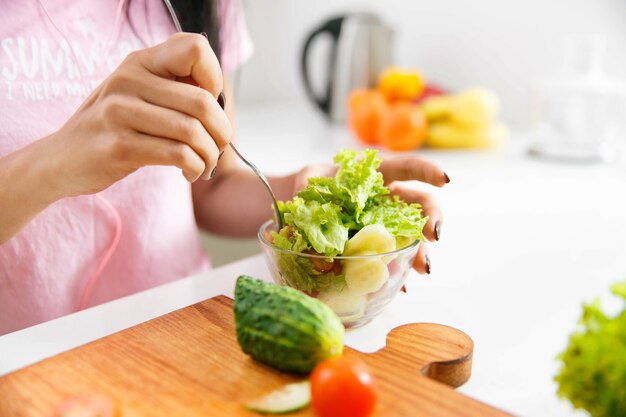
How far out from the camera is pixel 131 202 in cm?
103

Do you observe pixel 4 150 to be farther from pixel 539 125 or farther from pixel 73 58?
pixel 539 125

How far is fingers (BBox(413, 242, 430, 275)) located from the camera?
2.54ft

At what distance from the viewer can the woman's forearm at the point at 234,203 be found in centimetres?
114

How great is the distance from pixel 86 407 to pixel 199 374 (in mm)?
103

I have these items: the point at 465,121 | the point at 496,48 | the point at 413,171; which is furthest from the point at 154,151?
the point at 496,48

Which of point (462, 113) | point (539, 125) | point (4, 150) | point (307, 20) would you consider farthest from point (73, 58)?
point (307, 20)

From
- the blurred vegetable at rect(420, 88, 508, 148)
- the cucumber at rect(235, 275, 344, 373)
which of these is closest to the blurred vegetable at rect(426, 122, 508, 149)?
the blurred vegetable at rect(420, 88, 508, 148)

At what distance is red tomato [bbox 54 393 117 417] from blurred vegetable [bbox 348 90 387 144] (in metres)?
1.23

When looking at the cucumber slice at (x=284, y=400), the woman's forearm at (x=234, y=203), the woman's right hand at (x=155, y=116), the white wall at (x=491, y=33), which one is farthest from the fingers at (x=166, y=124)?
the white wall at (x=491, y=33)

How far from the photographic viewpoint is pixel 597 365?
1.45ft

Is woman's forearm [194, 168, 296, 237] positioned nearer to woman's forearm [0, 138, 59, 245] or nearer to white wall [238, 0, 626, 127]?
woman's forearm [0, 138, 59, 245]

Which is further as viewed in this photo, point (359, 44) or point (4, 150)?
point (359, 44)

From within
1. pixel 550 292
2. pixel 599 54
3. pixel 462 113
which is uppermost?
pixel 599 54

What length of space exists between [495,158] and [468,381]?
1000 millimetres
